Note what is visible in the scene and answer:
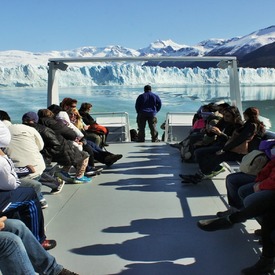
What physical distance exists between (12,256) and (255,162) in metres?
1.80

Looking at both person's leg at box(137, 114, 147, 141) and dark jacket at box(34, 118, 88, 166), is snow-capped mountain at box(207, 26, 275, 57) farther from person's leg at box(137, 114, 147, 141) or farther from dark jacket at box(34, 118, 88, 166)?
dark jacket at box(34, 118, 88, 166)

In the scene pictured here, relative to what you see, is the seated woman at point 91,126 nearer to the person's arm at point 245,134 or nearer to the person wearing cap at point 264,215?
the person's arm at point 245,134

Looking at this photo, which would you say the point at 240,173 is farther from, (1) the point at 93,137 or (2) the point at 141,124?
(2) the point at 141,124

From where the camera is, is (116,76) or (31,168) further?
(116,76)

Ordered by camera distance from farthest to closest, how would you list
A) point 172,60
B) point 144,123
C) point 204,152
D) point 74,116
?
point 144,123 → point 172,60 → point 74,116 → point 204,152

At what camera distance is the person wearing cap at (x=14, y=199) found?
6.35 ft

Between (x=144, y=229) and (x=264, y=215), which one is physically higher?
→ (x=264, y=215)

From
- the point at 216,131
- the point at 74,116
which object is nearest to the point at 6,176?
the point at 216,131

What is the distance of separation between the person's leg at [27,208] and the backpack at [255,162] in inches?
61.3

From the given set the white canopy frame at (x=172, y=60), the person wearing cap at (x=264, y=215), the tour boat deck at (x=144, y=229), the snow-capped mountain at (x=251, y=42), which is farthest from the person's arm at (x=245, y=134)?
the snow-capped mountain at (x=251, y=42)

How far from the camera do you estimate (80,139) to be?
4328 mm

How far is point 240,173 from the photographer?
2830 millimetres

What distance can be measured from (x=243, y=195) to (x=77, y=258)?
49.2 inches

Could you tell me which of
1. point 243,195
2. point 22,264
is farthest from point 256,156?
point 22,264
